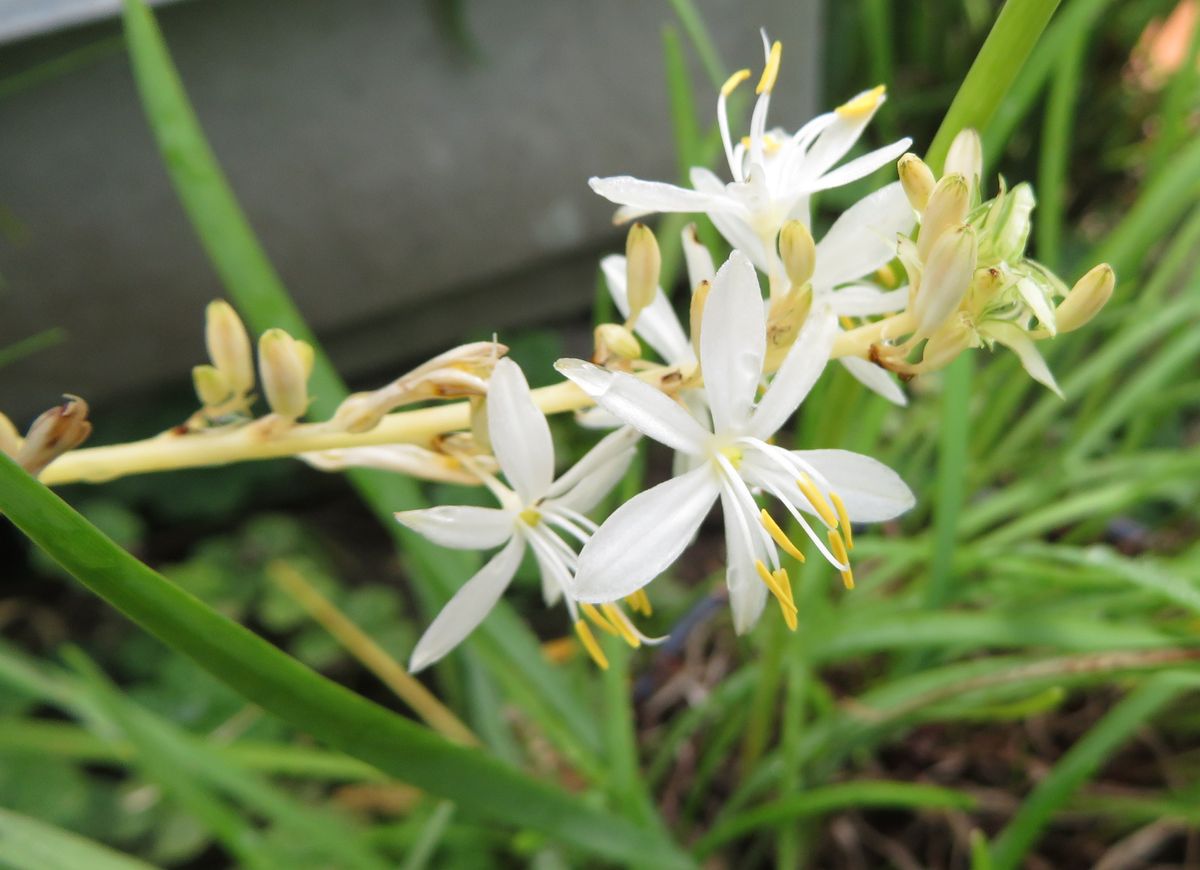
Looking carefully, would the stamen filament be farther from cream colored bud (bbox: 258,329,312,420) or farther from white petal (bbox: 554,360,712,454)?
cream colored bud (bbox: 258,329,312,420)

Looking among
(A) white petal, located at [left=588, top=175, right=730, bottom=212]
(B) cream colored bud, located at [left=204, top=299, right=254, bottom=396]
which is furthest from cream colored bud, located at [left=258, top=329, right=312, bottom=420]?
(A) white petal, located at [left=588, top=175, right=730, bottom=212]

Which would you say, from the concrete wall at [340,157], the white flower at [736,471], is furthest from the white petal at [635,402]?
the concrete wall at [340,157]

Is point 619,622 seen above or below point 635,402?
below

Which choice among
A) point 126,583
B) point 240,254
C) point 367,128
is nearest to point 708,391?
point 126,583

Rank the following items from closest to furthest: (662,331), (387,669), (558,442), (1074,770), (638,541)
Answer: (638,541) < (662,331) < (1074,770) < (387,669) < (558,442)

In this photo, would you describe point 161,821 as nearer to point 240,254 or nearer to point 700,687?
point 700,687

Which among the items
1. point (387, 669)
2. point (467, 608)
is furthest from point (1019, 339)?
point (387, 669)

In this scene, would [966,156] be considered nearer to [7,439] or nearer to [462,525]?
[462,525]

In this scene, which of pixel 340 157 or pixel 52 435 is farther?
pixel 340 157
